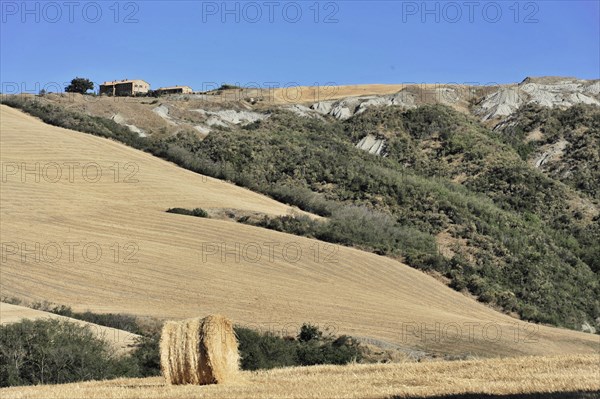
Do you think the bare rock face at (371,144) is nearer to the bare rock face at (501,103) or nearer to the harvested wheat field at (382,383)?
the bare rock face at (501,103)

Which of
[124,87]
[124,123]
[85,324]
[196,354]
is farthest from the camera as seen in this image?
[124,87]

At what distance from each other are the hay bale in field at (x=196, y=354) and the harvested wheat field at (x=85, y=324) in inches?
301

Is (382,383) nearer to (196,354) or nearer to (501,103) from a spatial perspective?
(196,354)

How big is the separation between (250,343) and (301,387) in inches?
398

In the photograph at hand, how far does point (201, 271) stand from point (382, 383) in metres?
22.6

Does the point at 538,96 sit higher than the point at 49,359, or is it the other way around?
the point at 538,96

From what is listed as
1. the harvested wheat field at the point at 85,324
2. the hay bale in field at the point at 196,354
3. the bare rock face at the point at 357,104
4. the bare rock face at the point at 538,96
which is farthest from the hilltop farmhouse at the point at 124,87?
the hay bale in field at the point at 196,354

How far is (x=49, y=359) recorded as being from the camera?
64.9 feet

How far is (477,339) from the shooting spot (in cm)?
3020

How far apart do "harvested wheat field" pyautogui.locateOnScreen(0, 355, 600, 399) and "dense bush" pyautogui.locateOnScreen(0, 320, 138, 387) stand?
3312mm

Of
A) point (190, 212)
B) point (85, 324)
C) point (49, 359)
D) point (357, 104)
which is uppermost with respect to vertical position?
point (357, 104)

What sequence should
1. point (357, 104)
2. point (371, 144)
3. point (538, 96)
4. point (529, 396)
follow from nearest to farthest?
1. point (529, 396)
2. point (371, 144)
3. point (538, 96)
4. point (357, 104)

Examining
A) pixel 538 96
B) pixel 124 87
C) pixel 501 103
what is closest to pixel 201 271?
pixel 501 103

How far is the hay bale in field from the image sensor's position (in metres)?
15.6
